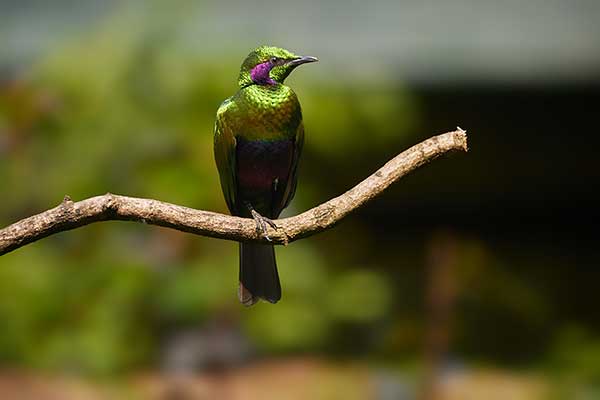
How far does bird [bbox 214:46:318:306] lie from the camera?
3.48 ft

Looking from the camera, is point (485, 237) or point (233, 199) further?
point (485, 237)

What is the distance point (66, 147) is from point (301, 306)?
756 mm

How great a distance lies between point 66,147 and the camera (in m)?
2.80

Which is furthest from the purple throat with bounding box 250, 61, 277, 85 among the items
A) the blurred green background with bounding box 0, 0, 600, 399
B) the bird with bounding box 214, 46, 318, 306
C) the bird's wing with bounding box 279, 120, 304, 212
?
the blurred green background with bounding box 0, 0, 600, 399

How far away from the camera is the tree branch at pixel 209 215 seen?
1.06 meters

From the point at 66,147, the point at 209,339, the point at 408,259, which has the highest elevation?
the point at 66,147

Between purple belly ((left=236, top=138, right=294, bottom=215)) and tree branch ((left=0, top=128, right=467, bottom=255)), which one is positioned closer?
tree branch ((left=0, top=128, right=467, bottom=255))

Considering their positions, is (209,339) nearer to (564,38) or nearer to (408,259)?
(408,259)

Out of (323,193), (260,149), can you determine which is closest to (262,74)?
(260,149)

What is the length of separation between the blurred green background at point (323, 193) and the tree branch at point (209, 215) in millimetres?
1458

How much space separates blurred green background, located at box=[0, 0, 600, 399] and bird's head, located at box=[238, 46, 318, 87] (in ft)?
4.85

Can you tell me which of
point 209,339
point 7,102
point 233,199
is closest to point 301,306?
point 209,339

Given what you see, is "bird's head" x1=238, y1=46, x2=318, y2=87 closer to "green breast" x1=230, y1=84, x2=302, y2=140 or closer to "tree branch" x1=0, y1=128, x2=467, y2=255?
"green breast" x1=230, y1=84, x2=302, y2=140

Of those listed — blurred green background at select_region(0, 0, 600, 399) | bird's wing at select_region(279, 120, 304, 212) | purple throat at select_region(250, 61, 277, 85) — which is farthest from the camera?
blurred green background at select_region(0, 0, 600, 399)
